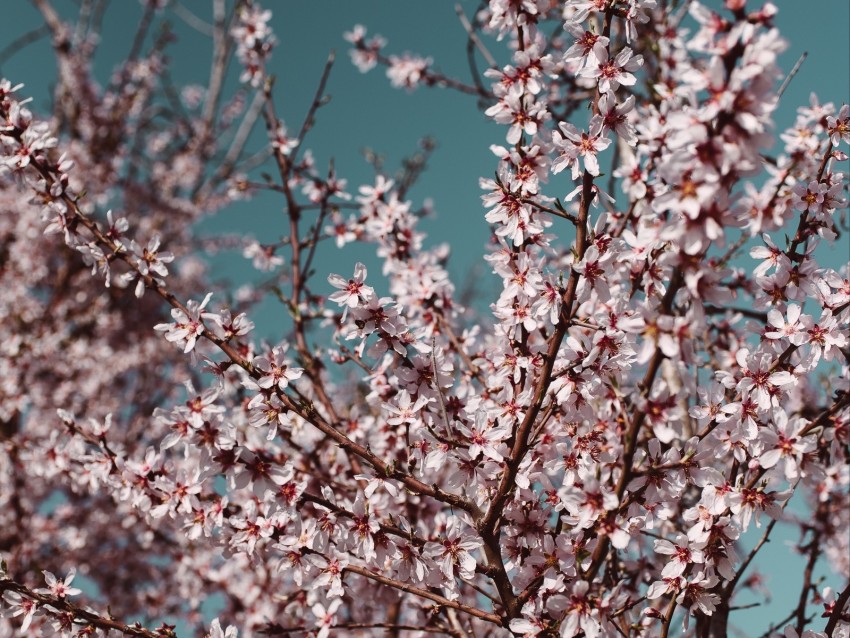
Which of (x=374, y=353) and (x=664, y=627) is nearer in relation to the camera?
(x=664, y=627)

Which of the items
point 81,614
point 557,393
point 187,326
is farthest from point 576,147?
point 81,614

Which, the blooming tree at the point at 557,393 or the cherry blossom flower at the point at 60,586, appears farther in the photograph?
the cherry blossom flower at the point at 60,586

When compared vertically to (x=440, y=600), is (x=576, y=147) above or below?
above

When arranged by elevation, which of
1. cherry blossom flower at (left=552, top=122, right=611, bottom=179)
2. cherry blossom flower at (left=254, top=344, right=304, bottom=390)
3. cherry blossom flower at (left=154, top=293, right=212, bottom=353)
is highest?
cherry blossom flower at (left=552, top=122, right=611, bottom=179)

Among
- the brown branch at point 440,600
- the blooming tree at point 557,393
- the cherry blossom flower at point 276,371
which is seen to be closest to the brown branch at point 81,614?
the blooming tree at point 557,393

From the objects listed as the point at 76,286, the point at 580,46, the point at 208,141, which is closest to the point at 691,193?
the point at 580,46

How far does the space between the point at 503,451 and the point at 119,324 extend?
38.1ft

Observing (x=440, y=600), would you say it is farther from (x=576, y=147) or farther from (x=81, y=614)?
(x=576, y=147)

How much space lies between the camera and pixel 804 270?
2.31 metres

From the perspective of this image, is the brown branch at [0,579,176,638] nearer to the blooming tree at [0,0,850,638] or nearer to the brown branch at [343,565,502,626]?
the blooming tree at [0,0,850,638]

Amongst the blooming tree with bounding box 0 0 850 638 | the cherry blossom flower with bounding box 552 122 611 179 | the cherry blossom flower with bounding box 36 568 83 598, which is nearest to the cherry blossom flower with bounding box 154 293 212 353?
the blooming tree with bounding box 0 0 850 638

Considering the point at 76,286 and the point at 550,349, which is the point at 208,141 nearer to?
the point at 76,286

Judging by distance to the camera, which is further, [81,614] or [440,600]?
[81,614]

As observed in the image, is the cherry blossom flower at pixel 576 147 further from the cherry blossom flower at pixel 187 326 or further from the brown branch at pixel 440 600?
the brown branch at pixel 440 600
